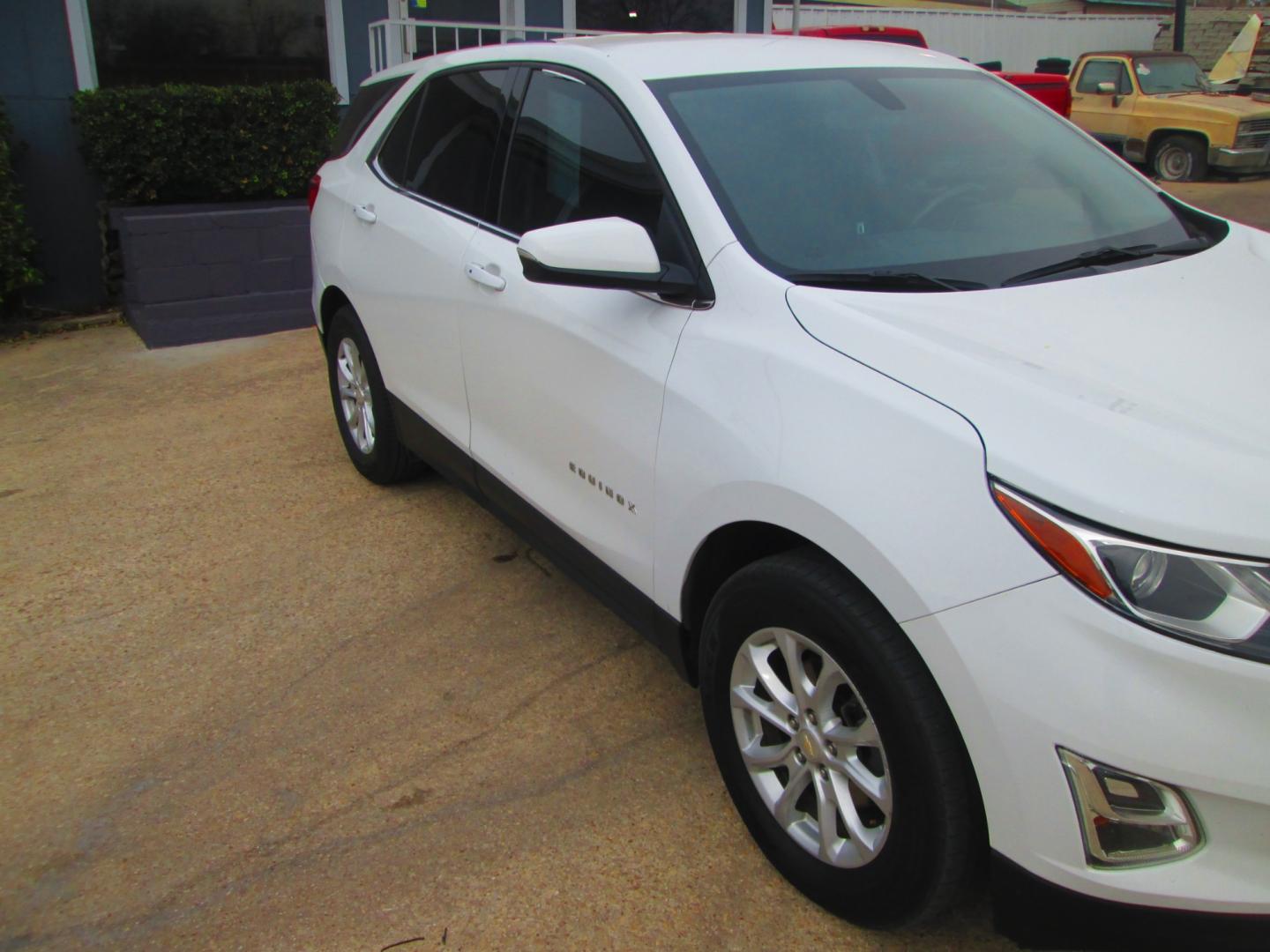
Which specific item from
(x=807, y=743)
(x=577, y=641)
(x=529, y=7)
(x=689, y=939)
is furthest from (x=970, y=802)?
(x=529, y=7)

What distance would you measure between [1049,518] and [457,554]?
2831mm

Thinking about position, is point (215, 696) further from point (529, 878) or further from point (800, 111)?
point (800, 111)

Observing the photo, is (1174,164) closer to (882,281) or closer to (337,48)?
(337,48)

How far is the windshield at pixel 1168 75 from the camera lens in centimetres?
1488

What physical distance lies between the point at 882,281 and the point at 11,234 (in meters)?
6.54

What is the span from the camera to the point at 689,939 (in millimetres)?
2469

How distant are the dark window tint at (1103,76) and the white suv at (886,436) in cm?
1294

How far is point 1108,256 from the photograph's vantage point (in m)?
2.86

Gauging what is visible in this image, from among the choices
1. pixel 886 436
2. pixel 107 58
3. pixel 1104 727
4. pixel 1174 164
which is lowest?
pixel 1174 164

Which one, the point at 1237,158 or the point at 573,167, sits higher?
the point at 573,167

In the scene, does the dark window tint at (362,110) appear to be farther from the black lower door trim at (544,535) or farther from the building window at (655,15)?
the building window at (655,15)

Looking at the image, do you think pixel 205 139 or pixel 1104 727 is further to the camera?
pixel 205 139

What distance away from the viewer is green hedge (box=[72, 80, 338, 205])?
756cm

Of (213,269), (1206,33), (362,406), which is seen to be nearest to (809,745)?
(362,406)
